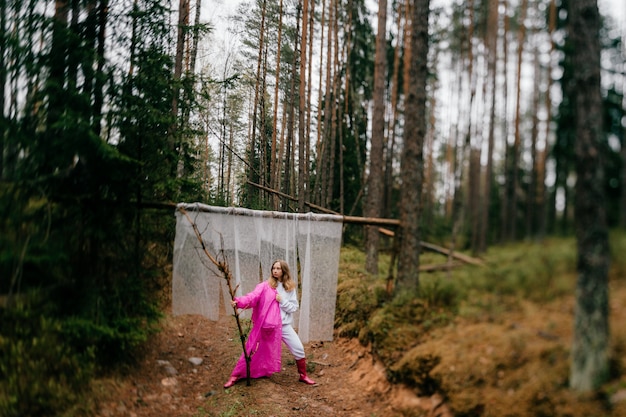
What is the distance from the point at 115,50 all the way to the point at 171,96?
0.80 m

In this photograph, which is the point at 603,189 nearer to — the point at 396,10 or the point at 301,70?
the point at 301,70

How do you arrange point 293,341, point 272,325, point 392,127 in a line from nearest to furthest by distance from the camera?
point 272,325 < point 293,341 < point 392,127

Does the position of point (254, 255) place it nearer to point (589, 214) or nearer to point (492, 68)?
point (589, 214)

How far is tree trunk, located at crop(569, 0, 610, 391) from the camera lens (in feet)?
8.73

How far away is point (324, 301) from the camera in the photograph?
5.14m

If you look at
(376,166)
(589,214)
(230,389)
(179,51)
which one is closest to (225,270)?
(230,389)

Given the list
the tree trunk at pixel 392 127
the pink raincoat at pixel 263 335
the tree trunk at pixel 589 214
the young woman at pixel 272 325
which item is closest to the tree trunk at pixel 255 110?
the young woman at pixel 272 325

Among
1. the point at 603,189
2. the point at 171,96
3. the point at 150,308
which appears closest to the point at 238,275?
the point at 150,308

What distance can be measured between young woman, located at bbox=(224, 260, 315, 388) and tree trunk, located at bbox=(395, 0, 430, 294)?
1474mm

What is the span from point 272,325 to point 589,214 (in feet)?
11.2

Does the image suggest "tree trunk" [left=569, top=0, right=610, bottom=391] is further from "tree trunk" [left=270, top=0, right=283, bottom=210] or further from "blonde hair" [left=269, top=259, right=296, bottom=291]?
"tree trunk" [left=270, top=0, right=283, bottom=210]

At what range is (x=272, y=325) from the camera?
16.1 ft

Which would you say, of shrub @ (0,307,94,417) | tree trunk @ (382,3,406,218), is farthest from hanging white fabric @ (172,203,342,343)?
tree trunk @ (382,3,406,218)

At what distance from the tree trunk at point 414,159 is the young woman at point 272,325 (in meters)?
1.47
